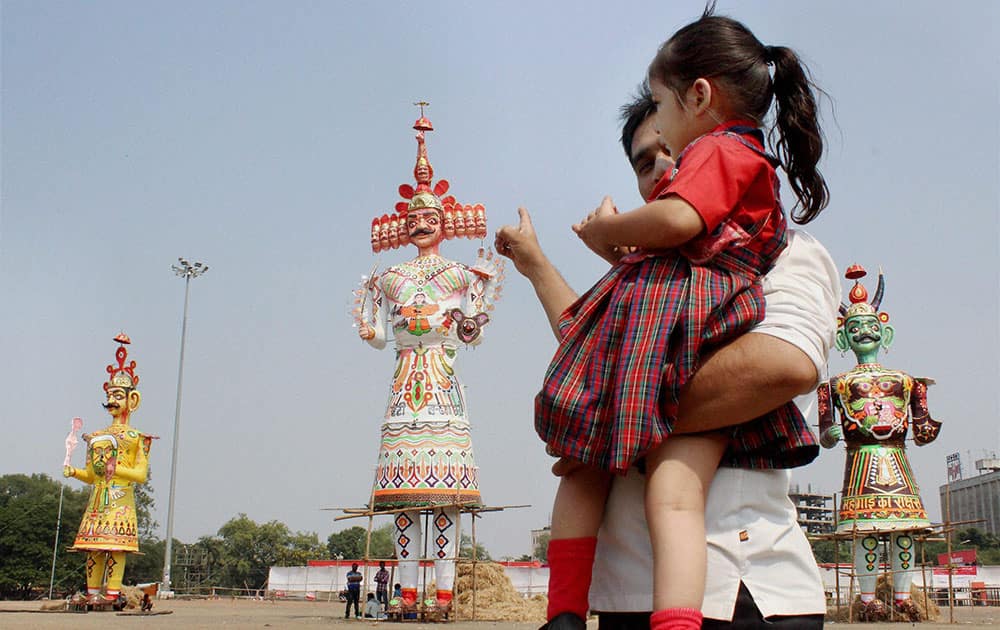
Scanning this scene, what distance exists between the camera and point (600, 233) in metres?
1.50

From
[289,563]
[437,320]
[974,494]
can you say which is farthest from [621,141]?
[974,494]

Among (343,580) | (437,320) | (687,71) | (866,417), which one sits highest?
(437,320)

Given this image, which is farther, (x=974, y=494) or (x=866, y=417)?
(x=974, y=494)

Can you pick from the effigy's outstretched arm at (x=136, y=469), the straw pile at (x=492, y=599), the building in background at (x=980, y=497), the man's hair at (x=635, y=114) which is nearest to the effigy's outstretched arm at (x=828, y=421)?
the straw pile at (x=492, y=599)

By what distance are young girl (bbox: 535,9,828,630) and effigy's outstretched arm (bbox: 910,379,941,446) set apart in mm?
11596

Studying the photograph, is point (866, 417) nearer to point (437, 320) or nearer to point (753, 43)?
point (437, 320)

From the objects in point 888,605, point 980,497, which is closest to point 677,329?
point 888,605

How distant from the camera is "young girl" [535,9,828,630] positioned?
1332mm

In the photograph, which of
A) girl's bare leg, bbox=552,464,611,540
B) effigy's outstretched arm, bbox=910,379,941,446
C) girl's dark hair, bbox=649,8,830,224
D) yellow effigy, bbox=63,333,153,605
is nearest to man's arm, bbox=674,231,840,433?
girl's bare leg, bbox=552,464,611,540

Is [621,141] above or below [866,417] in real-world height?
below

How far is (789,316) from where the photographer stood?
141 centimetres

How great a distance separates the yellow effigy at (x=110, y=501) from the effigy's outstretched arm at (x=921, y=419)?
34.3 ft

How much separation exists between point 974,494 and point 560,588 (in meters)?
56.7

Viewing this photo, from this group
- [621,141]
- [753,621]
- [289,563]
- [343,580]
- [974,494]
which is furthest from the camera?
[974,494]
